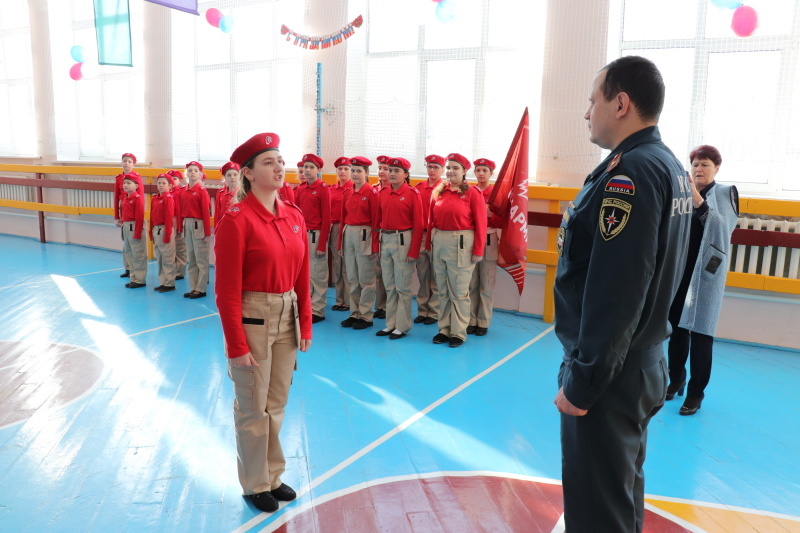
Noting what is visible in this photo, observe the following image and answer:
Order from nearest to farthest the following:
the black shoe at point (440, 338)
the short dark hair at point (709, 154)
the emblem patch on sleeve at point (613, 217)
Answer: the emblem patch on sleeve at point (613, 217) → the short dark hair at point (709, 154) → the black shoe at point (440, 338)

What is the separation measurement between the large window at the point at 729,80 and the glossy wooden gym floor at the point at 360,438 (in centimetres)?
179

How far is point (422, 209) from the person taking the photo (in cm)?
546

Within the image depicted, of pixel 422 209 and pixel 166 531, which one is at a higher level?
pixel 422 209

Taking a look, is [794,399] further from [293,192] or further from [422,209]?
[293,192]

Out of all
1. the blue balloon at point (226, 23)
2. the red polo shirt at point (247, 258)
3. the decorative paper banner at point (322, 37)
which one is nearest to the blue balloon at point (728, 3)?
the decorative paper banner at point (322, 37)

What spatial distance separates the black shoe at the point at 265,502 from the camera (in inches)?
99.0

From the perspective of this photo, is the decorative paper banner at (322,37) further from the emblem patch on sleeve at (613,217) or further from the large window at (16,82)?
the large window at (16,82)

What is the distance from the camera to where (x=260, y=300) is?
7.71 feet

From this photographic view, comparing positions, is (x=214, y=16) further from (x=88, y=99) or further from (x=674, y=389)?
(x=674, y=389)

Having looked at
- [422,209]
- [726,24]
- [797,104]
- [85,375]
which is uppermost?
[726,24]

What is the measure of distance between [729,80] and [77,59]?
32.8 ft

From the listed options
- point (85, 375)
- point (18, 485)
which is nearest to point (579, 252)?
point (18, 485)

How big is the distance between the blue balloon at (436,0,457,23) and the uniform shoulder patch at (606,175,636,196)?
5418 mm

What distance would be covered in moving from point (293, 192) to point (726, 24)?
457 centimetres
